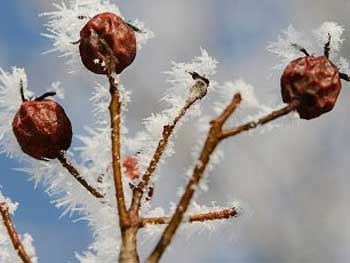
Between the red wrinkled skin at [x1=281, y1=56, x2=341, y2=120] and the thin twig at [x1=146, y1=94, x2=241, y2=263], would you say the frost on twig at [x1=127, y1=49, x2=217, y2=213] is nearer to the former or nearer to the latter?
the red wrinkled skin at [x1=281, y1=56, x2=341, y2=120]

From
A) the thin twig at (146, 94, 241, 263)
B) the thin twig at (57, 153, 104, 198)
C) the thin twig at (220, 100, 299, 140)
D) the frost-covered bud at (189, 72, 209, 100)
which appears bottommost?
the thin twig at (146, 94, 241, 263)

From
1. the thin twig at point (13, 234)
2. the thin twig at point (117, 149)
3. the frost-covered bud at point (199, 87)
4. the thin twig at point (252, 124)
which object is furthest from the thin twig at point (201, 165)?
the frost-covered bud at point (199, 87)

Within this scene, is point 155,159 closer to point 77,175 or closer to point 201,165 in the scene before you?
point 77,175

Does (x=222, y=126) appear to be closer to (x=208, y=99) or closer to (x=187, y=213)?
(x=187, y=213)

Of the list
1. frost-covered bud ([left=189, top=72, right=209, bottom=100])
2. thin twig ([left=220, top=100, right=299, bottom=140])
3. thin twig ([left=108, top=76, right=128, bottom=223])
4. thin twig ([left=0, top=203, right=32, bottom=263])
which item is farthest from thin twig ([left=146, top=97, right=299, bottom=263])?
frost-covered bud ([left=189, top=72, right=209, bottom=100])

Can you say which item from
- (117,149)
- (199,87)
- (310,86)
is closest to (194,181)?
(117,149)

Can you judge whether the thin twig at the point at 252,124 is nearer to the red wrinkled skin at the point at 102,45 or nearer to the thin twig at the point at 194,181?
the thin twig at the point at 194,181

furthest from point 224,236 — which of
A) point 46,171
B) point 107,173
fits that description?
point 46,171
